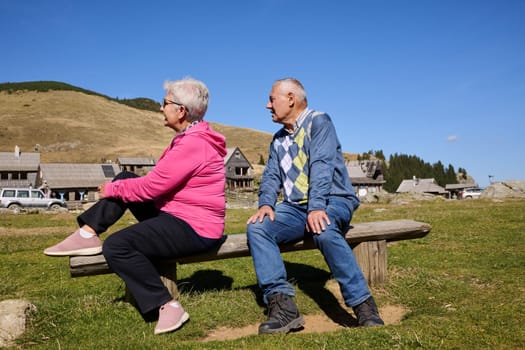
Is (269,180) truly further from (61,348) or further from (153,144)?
(153,144)

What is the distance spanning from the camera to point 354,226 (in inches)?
210

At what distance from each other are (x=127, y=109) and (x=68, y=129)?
48.4 m

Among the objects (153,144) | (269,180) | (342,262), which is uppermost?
(153,144)

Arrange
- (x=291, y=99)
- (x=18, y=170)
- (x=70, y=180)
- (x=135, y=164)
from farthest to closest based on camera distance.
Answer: (x=135, y=164) < (x=18, y=170) < (x=70, y=180) < (x=291, y=99)

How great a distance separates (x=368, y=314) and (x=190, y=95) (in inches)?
115

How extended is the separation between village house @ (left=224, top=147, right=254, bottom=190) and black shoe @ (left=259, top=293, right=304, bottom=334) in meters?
67.4

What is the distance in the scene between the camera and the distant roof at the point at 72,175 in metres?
58.7

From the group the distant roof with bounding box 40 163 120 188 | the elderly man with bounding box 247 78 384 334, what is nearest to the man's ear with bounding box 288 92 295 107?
the elderly man with bounding box 247 78 384 334

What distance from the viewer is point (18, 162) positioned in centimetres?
6259

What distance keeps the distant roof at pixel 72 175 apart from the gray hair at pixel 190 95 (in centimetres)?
6076

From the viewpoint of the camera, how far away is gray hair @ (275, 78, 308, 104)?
191 inches

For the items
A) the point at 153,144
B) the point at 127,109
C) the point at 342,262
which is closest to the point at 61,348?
the point at 342,262

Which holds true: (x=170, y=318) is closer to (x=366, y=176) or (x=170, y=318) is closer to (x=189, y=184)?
(x=189, y=184)

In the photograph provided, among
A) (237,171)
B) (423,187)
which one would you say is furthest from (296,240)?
(423,187)
